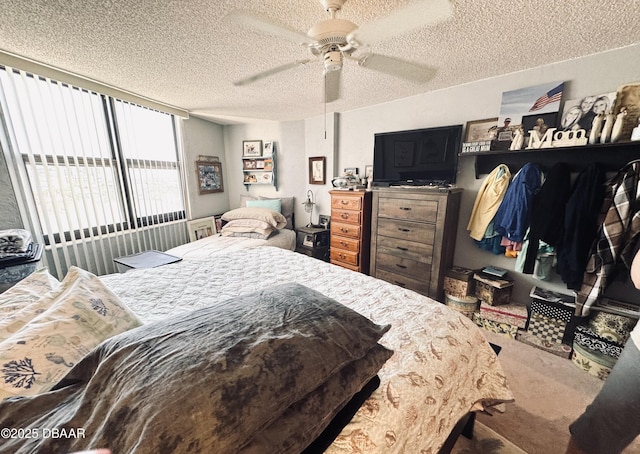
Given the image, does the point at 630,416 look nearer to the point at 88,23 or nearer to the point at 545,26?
the point at 545,26

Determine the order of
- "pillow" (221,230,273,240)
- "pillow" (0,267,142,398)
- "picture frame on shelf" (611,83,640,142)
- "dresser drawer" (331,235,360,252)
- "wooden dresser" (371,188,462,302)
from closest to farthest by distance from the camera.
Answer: "pillow" (0,267,142,398) < "picture frame on shelf" (611,83,640,142) < "wooden dresser" (371,188,462,302) < "dresser drawer" (331,235,360,252) < "pillow" (221,230,273,240)

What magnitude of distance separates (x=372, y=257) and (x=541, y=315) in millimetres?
1518

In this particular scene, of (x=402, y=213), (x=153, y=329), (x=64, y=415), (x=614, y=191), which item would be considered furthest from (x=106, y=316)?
(x=614, y=191)

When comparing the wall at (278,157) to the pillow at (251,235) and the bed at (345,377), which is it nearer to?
the pillow at (251,235)

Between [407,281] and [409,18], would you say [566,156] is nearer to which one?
[407,281]

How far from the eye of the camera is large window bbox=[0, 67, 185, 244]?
6.64ft

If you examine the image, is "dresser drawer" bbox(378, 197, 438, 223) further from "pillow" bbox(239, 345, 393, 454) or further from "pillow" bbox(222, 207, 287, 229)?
"pillow" bbox(239, 345, 393, 454)

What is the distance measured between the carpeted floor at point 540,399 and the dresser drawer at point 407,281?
756 mm

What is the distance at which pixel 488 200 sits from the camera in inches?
86.4

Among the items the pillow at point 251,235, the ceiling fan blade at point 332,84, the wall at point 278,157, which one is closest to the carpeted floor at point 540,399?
the ceiling fan blade at point 332,84

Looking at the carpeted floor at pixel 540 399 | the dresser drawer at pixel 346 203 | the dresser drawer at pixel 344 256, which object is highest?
the dresser drawer at pixel 346 203

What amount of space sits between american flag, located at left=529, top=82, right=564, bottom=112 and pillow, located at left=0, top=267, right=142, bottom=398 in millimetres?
3097

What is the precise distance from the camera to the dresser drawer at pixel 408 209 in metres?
2.26

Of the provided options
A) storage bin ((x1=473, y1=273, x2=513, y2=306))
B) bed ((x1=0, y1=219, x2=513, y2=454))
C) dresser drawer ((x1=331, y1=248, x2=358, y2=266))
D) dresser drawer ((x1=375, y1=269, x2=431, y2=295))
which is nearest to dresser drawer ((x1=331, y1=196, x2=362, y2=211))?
dresser drawer ((x1=331, y1=248, x2=358, y2=266))
